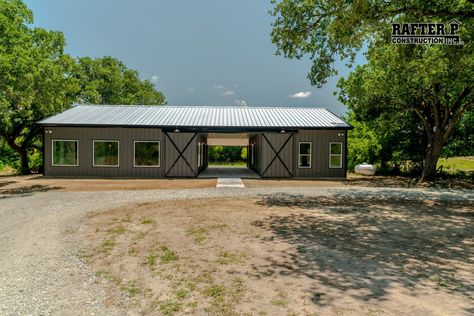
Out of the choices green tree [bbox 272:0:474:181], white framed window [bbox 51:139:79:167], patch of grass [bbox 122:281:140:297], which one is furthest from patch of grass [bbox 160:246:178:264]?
white framed window [bbox 51:139:79:167]

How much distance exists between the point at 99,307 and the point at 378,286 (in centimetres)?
348

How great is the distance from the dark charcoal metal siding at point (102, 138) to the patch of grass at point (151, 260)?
14563 millimetres

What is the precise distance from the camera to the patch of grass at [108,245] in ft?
19.2

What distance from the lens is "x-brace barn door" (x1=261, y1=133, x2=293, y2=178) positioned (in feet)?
65.6

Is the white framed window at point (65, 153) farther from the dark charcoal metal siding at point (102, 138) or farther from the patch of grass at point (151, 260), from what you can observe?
the patch of grass at point (151, 260)

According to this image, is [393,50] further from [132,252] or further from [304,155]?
[132,252]

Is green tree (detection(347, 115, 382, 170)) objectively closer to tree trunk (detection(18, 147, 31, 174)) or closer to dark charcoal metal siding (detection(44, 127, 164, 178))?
dark charcoal metal siding (detection(44, 127, 164, 178))

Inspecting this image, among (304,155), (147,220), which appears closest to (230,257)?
(147,220)

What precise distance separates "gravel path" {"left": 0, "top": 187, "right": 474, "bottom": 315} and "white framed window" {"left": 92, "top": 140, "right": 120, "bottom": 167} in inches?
281

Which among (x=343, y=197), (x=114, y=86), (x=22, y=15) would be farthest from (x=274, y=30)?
(x=114, y=86)

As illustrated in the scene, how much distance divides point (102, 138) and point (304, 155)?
39.9ft

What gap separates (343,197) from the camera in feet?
40.4

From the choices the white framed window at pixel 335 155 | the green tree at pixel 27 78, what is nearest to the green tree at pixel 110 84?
the green tree at pixel 27 78

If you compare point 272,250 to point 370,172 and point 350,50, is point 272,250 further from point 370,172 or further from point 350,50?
point 370,172
